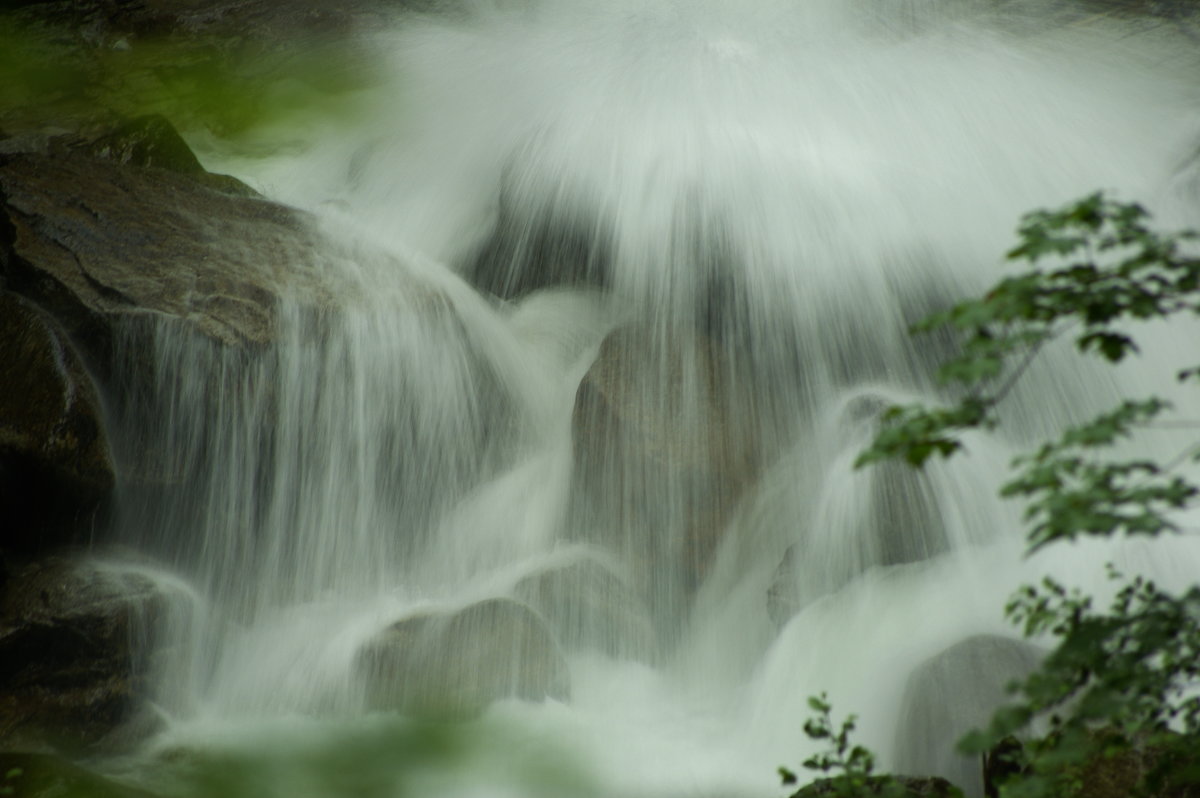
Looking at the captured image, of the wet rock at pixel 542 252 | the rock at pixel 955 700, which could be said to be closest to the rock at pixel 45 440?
the wet rock at pixel 542 252

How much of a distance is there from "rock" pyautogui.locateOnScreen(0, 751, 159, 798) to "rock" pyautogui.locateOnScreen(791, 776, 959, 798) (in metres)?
2.62

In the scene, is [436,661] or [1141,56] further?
[1141,56]

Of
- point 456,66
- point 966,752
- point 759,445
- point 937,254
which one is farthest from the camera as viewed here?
point 456,66

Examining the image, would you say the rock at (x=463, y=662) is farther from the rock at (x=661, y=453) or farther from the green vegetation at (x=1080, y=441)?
the green vegetation at (x=1080, y=441)

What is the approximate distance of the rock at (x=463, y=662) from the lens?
197 inches

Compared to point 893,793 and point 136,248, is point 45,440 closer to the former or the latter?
point 136,248

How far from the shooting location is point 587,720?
5.10 metres

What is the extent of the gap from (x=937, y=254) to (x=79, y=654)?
19.7 feet

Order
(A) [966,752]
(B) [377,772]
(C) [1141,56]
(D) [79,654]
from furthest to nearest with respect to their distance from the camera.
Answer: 1. (C) [1141,56]
2. (D) [79,654]
3. (B) [377,772]
4. (A) [966,752]

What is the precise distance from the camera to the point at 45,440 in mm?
5105

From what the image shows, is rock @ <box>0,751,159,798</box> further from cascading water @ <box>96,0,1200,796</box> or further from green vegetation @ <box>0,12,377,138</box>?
green vegetation @ <box>0,12,377,138</box>

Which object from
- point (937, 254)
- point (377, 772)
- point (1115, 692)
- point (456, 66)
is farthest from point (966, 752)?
point (456, 66)

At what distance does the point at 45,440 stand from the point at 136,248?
130cm

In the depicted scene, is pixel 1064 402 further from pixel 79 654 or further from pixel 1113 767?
pixel 79 654
